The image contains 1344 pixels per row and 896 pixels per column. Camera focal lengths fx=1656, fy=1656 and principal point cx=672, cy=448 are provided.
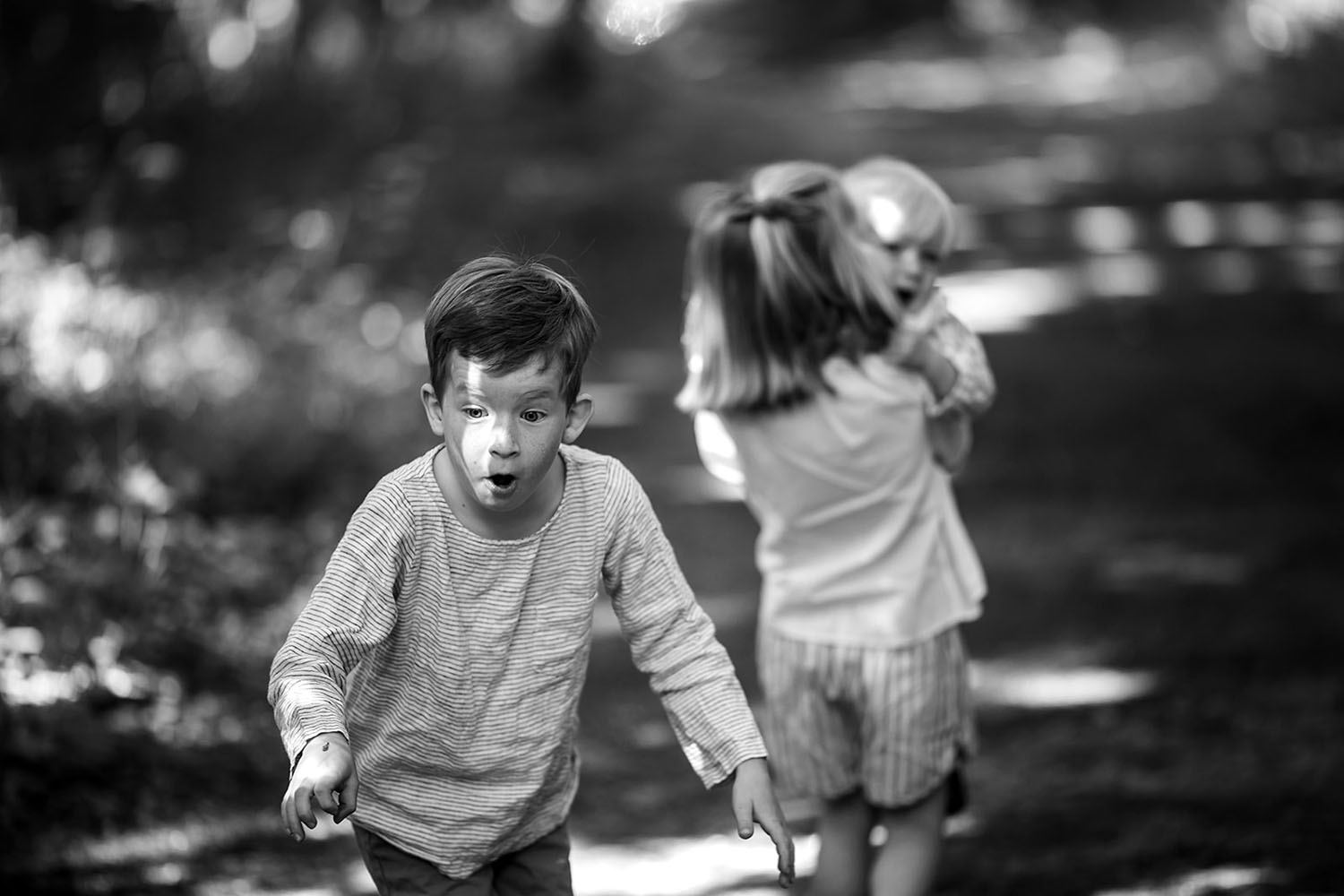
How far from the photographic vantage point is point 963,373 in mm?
3342

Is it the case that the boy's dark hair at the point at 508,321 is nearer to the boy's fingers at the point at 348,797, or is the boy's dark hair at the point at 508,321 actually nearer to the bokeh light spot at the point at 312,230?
the boy's fingers at the point at 348,797

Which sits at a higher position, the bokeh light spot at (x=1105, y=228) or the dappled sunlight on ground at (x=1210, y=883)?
the bokeh light spot at (x=1105, y=228)

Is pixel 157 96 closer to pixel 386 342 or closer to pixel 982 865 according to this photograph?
pixel 386 342

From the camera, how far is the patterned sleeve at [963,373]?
11.0 feet

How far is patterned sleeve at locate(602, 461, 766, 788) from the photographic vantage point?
2.62 m

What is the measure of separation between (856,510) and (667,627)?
81 cm

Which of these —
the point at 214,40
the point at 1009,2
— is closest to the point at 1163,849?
the point at 214,40

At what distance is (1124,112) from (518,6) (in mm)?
6142

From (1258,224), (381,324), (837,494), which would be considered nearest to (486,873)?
(837,494)

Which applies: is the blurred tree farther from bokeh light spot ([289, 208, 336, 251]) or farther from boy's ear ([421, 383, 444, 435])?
boy's ear ([421, 383, 444, 435])

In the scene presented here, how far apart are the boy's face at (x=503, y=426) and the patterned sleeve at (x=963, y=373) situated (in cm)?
111

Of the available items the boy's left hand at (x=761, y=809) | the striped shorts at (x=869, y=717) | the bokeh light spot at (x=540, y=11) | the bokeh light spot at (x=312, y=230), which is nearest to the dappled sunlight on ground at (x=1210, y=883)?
the striped shorts at (x=869, y=717)

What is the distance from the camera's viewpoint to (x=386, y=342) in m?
7.87

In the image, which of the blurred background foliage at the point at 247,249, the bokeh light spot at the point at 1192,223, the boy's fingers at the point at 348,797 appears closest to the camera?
the boy's fingers at the point at 348,797
